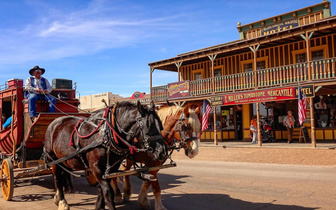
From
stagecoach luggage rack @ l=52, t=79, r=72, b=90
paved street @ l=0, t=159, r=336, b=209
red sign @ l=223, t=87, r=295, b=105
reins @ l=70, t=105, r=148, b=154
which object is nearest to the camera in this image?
reins @ l=70, t=105, r=148, b=154

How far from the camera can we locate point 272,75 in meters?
19.0

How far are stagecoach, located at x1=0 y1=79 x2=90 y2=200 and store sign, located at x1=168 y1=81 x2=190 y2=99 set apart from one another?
14043mm

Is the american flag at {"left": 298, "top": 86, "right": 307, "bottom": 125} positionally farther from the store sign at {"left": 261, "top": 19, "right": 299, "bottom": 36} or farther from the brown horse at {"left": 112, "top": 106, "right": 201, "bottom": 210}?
the brown horse at {"left": 112, "top": 106, "right": 201, "bottom": 210}

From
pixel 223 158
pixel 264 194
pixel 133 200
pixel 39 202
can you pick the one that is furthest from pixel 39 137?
pixel 223 158

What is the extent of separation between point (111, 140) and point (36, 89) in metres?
3.54

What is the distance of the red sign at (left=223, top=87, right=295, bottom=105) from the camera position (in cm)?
1677

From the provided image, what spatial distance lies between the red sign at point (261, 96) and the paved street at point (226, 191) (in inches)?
270

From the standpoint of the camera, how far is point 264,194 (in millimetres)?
7145

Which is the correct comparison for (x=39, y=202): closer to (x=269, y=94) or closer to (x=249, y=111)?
(x=269, y=94)

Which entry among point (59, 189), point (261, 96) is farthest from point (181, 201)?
point (261, 96)

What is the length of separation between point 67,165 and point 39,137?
2.02 metres

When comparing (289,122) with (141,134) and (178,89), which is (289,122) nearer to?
(178,89)

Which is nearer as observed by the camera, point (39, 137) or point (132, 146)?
point (132, 146)

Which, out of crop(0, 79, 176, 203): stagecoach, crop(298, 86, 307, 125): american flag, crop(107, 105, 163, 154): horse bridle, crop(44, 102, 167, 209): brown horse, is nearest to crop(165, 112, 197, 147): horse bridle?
crop(44, 102, 167, 209): brown horse
